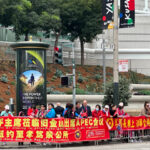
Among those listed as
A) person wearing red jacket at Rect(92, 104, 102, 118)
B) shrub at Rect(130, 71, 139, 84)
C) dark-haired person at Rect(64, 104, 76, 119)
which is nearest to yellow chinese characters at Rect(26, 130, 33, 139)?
dark-haired person at Rect(64, 104, 76, 119)

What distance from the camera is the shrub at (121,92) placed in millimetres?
33875

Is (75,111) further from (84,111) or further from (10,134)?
(10,134)

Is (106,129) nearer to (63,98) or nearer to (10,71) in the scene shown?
(63,98)

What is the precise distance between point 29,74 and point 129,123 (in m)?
5.00

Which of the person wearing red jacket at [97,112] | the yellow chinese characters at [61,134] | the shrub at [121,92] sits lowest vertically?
the yellow chinese characters at [61,134]

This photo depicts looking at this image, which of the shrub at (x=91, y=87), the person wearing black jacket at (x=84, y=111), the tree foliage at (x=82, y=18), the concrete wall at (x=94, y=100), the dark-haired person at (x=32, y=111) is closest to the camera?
the dark-haired person at (x=32, y=111)

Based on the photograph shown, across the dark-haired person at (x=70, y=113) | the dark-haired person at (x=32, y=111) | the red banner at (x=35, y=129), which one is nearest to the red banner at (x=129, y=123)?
the dark-haired person at (x=70, y=113)

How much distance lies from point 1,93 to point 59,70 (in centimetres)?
1008

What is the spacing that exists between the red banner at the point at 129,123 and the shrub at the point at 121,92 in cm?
1132

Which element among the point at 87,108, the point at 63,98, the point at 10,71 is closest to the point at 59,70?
the point at 10,71

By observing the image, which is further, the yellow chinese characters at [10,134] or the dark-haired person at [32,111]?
the dark-haired person at [32,111]

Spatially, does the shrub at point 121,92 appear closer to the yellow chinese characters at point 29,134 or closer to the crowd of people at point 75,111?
the crowd of people at point 75,111

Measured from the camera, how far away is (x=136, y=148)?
1980 cm

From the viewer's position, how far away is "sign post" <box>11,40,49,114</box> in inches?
918
